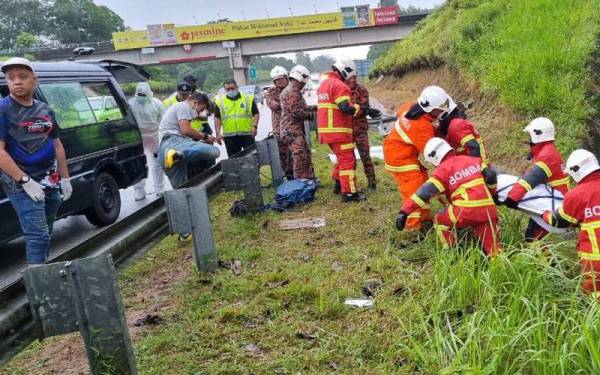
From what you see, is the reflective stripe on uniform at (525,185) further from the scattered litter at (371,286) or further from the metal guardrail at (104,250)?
the metal guardrail at (104,250)

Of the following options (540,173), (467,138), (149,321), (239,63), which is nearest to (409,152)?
(467,138)

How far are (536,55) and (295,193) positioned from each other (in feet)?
15.7

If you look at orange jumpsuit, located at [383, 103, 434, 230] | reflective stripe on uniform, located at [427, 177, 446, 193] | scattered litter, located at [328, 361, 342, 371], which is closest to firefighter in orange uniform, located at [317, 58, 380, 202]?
orange jumpsuit, located at [383, 103, 434, 230]

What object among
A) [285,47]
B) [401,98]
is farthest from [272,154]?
[285,47]

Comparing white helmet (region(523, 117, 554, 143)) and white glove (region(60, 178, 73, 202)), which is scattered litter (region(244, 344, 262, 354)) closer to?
white glove (region(60, 178, 73, 202))

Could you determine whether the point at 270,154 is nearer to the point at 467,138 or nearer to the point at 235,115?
the point at 235,115

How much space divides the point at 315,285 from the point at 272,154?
369 cm

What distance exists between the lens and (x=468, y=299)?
11.2 ft

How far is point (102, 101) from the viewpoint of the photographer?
659cm

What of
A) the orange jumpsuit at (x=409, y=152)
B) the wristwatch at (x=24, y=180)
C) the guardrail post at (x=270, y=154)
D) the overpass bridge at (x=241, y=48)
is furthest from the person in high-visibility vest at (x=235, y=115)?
the overpass bridge at (x=241, y=48)

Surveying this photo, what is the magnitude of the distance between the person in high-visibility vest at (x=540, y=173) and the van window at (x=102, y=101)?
465 cm

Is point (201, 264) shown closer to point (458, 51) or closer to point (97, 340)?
point (97, 340)

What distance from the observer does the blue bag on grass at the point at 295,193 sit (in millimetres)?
6605

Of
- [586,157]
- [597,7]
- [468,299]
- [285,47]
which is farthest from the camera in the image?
[285,47]
